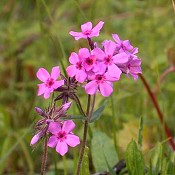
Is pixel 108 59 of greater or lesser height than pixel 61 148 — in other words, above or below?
above

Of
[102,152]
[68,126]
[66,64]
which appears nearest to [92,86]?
[68,126]

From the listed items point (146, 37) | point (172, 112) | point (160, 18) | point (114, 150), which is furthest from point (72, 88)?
point (160, 18)

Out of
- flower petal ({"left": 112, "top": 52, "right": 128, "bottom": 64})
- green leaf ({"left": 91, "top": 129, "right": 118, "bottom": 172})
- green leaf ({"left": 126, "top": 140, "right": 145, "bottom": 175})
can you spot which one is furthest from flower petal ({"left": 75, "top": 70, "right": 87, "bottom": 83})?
green leaf ({"left": 91, "top": 129, "right": 118, "bottom": 172})

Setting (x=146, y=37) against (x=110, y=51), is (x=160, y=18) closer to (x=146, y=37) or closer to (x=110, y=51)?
(x=146, y=37)

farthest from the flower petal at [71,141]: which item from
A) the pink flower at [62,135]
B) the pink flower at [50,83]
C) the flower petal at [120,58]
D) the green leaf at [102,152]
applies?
the green leaf at [102,152]

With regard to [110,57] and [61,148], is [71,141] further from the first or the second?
[110,57]

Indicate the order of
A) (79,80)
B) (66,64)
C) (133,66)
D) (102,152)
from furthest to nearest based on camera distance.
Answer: (66,64)
(102,152)
(133,66)
(79,80)
